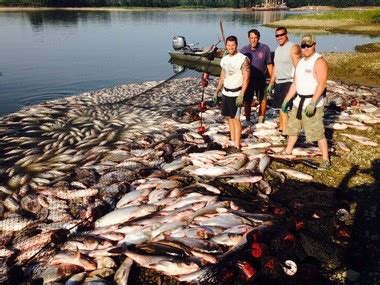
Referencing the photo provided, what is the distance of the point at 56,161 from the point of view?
7836mm

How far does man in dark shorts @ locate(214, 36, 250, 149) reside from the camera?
22.7ft

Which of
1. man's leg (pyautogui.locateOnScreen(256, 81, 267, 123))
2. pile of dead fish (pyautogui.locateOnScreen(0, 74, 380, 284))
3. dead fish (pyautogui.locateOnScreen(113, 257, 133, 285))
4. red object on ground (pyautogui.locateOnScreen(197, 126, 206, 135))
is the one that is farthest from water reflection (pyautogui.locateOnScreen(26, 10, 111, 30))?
dead fish (pyautogui.locateOnScreen(113, 257, 133, 285))

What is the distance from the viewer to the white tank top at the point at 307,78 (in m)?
6.12

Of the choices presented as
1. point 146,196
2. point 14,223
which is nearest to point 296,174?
point 146,196

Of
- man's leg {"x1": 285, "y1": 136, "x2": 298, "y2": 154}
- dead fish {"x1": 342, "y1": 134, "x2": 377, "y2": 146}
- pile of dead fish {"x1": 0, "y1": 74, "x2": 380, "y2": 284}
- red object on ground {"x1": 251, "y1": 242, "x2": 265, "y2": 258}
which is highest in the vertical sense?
man's leg {"x1": 285, "y1": 136, "x2": 298, "y2": 154}

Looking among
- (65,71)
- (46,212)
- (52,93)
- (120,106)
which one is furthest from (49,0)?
(46,212)

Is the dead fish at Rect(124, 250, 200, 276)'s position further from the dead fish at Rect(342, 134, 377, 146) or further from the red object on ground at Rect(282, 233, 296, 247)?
the dead fish at Rect(342, 134, 377, 146)

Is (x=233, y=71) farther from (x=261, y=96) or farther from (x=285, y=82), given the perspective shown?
(x=261, y=96)

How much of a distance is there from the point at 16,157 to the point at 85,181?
2.58 m

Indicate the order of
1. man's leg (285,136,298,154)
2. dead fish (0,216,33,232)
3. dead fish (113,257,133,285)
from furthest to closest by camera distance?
man's leg (285,136,298,154) → dead fish (0,216,33,232) → dead fish (113,257,133,285)

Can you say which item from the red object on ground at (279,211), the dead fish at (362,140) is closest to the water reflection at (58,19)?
the dead fish at (362,140)

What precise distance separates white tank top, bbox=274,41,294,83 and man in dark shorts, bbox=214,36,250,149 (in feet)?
3.98

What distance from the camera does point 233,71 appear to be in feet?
23.3

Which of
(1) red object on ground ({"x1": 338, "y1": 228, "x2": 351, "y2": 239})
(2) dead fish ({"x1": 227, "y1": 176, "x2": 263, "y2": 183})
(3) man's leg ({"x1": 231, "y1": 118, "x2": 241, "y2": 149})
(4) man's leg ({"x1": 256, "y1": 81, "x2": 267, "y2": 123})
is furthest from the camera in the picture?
(4) man's leg ({"x1": 256, "y1": 81, "x2": 267, "y2": 123})
